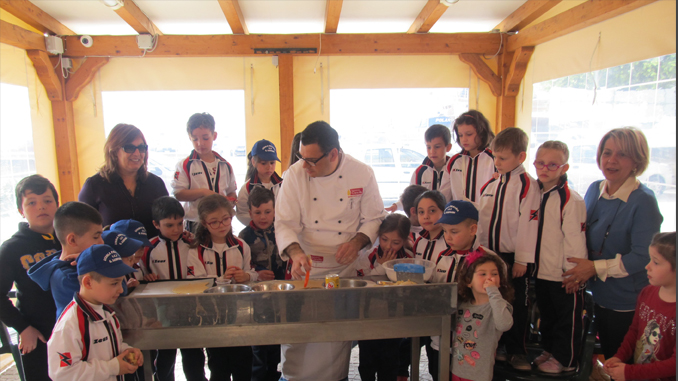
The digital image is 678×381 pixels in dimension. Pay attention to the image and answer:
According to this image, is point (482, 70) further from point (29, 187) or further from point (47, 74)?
point (47, 74)

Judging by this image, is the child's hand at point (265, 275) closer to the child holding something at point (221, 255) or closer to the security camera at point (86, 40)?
the child holding something at point (221, 255)

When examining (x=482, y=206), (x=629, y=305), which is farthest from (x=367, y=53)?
(x=629, y=305)

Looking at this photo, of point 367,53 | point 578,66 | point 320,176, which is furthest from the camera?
point 367,53

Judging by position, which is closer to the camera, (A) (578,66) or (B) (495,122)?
(A) (578,66)

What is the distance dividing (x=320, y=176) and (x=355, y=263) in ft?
1.96

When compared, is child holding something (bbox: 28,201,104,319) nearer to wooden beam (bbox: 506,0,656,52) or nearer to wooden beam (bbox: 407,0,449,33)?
wooden beam (bbox: 407,0,449,33)

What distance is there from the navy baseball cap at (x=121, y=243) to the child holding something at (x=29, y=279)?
1.35 feet

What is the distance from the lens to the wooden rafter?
4.47 metres

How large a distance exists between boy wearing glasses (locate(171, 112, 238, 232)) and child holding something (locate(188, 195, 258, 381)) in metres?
0.78

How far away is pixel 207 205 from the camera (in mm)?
2322

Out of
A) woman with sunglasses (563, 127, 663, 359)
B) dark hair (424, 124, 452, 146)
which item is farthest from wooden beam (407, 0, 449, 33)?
woman with sunglasses (563, 127, 663, 359)

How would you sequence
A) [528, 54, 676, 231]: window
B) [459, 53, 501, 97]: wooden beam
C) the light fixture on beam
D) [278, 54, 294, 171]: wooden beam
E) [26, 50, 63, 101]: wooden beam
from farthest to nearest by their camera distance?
[459, 53, 501, 97]: wooden beam → [278, 54, 294, 171]: wooden beam → [26, 50, 63, 101]: wooden beam → the light fixture on beam → [528, 54, 676, 231]: window

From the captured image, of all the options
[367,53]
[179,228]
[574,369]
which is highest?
[367,53]

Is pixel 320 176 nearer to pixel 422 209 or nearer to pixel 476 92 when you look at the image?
pixel 422 209
